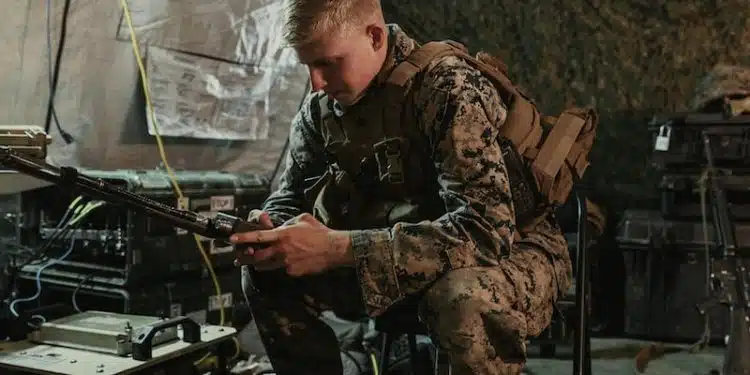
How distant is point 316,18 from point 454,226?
43 cm

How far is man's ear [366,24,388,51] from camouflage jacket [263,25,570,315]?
0.11m

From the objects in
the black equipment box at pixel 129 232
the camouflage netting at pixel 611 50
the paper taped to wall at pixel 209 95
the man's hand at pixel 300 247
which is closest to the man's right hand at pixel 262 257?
the man's hand at pixel 300 247

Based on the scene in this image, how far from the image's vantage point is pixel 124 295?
6.11 feet

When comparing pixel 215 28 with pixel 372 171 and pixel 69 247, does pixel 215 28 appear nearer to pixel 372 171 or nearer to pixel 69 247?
pixel 69 247

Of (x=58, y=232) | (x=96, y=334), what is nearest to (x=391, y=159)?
(x=96, y=334)

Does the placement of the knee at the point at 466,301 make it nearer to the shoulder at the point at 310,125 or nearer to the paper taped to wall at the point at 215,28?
the shoulder at the point at 310,125

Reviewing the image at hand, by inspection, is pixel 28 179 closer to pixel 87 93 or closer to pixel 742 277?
pixel 87 93

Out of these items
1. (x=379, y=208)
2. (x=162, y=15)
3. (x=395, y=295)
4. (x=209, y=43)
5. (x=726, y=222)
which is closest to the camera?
(x=395, y=295)

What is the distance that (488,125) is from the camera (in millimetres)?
1237

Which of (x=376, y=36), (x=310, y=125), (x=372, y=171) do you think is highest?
(x=376, y=36)

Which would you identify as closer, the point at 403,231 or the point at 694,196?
the point at 403,231

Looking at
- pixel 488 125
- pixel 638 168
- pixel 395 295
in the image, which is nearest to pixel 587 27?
pixel 638 168

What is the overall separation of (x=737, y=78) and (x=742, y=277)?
88 cm

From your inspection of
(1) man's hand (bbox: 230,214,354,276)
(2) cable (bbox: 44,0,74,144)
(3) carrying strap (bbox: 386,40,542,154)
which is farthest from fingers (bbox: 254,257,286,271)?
(2) cable (bbox: 44,0,74,144)
